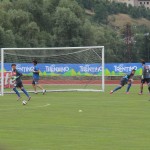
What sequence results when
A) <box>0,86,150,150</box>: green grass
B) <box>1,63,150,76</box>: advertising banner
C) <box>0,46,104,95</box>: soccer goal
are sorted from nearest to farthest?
<box>0,86,150,150</box>: green grass, <box>0,46,104,95</box>: soccer goal, <box>1,63,150,76</box>: advertising banner

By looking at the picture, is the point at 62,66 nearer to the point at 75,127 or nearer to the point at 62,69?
the point at 62,69

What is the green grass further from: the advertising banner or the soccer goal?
the advertising banner

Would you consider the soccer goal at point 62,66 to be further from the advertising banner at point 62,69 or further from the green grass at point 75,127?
the green grass at point 75,127

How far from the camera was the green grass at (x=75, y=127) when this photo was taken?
558 inches

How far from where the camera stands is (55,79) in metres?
45.5

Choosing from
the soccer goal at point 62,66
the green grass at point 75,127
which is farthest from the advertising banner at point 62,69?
the green grass at point 75,127

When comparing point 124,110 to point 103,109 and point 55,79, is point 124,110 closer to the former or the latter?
point 103,109

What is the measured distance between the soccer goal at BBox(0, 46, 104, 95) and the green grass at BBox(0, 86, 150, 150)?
1516cm

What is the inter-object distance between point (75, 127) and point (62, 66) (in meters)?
29.0

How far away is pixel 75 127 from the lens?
1762 centimetres

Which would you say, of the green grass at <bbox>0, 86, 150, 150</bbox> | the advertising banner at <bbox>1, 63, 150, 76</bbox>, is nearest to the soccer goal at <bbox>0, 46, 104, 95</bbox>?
the advertising banner at <bbox>1, 63, 150, 76</bbox>

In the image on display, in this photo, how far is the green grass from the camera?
46.5 feet

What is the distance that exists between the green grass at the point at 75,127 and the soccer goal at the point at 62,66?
49.7 feet

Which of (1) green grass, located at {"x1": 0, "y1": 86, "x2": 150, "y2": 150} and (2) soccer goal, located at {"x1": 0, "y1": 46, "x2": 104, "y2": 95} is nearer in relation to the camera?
(1) green grass, located at {"x1": 0, "y1": 86, "x2": 150, "y2": 150}
